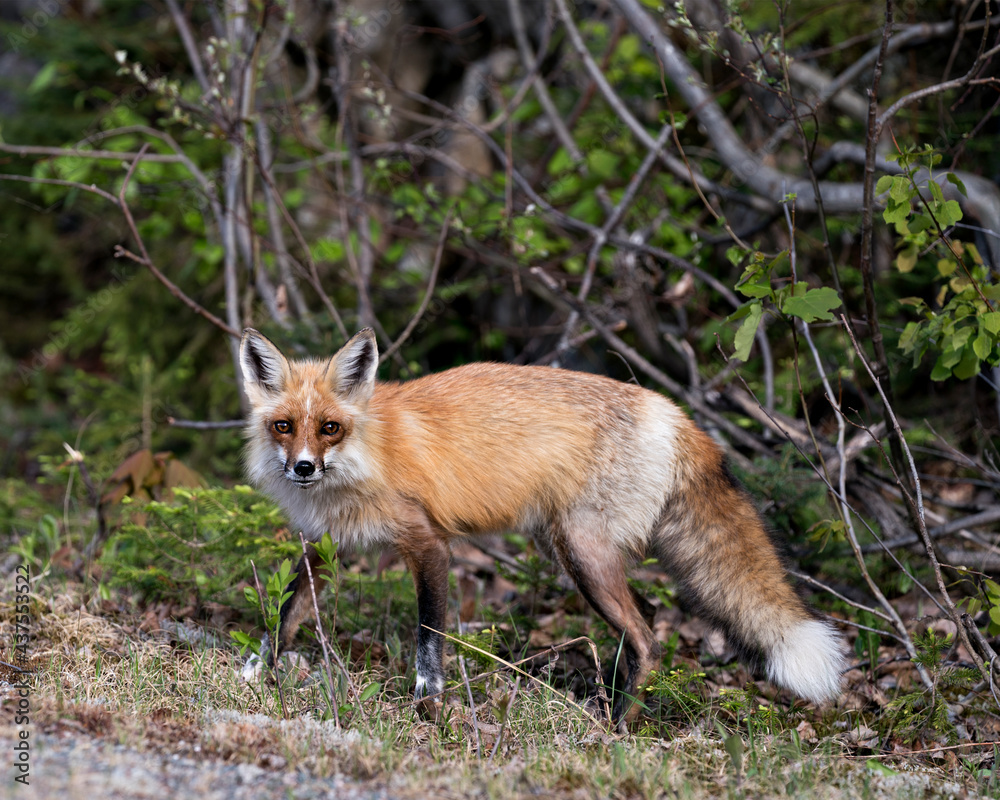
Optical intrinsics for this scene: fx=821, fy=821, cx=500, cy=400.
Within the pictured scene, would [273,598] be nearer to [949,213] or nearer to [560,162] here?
[949,213]

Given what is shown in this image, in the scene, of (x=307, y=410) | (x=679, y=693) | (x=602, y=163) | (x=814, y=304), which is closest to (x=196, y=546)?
(x=307, y=410)

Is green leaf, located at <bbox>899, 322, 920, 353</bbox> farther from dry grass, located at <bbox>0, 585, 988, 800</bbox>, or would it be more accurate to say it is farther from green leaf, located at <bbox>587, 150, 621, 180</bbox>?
green leaf, located at <bbox>587, 150, 621, 180</bbox>

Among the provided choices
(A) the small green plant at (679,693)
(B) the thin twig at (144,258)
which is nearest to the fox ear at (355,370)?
(B) the thin twig at (144,258)

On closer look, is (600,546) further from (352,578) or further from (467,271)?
(467,271)

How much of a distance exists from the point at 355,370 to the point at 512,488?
0.90 meters

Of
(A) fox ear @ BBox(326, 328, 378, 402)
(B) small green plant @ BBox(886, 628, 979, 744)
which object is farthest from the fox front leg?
(B) small green plant @ BBox(886, 628, 979, 744)

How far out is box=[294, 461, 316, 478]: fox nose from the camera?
3.38 meters

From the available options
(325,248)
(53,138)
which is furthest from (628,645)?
(53,138)

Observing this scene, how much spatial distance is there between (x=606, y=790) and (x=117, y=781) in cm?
147

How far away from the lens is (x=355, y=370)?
3.73m

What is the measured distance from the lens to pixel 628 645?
3.76 metres

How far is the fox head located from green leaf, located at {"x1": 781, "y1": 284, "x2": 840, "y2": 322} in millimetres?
1804

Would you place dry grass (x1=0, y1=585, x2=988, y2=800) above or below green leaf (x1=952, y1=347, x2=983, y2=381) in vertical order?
below

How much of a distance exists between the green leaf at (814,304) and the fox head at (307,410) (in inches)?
71.0
